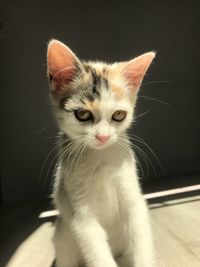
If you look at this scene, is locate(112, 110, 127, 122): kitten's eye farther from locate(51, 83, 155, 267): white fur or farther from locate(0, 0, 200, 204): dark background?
locate(0, 0, 200, 204): dark background

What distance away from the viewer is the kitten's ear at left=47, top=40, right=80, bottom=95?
3.34 feet

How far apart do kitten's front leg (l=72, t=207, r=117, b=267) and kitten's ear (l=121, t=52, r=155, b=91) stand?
39cm

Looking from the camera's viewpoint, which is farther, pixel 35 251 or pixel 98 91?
pixel 35 251

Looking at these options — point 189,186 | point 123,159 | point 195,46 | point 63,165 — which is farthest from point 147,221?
point 195,46

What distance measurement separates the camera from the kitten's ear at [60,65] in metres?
1.02

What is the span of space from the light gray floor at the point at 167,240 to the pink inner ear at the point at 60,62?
609mm

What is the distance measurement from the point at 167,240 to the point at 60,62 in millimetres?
733

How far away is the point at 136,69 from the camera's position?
44.7 inches

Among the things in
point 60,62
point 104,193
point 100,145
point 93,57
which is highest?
point 93,57

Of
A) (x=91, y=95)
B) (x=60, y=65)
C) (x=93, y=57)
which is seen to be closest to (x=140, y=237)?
(x=91, y=95)

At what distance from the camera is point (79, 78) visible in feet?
3.58

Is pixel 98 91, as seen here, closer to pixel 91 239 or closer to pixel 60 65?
pixel 60 65

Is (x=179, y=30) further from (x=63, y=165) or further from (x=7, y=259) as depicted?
(x=7, y=259)

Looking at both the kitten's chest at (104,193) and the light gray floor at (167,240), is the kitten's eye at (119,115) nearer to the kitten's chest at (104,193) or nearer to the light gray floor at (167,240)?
the kitten's chest at (104,193)
